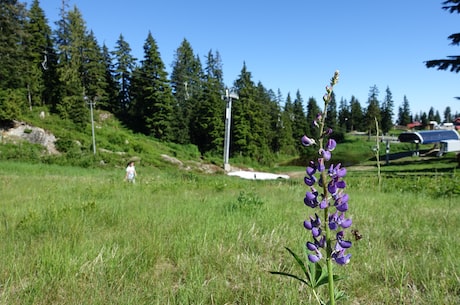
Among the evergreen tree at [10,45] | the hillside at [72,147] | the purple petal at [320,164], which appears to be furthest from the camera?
the evergreen tree at [10,45]


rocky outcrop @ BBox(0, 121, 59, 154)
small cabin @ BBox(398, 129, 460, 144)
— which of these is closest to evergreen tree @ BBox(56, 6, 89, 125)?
rocky outcrop @ BBox(0, 121, 59, 154)

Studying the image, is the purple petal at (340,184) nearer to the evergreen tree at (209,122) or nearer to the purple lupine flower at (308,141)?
the purple lupine flower at (308,141)

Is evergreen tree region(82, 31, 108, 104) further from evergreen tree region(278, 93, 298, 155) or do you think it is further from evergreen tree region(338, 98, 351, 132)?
evergreen tree region(338, 98, 351, 132)

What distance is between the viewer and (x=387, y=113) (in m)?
93.1

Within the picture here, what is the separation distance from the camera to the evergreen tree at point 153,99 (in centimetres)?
5325

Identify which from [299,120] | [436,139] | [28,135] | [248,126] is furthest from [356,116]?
[28,135]

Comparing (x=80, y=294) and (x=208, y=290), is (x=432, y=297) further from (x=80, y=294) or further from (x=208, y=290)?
(x=80, y=294)

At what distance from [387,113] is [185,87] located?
60.8m

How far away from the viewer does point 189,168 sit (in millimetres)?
40562

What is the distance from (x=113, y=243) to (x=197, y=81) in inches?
2580

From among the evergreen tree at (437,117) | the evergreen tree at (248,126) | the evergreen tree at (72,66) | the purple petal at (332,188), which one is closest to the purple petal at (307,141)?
the purple petal at (332,188)

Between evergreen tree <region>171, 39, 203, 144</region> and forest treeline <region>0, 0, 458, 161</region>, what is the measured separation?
0.18m

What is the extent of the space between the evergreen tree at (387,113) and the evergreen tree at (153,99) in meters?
61.9

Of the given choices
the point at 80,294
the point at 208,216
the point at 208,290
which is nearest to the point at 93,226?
the point at 208,216
